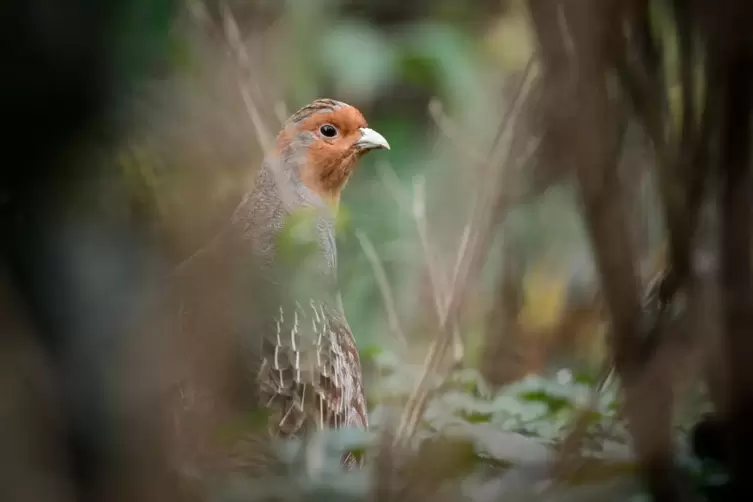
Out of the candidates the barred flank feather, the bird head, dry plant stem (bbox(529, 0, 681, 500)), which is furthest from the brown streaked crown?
dry plant stem (bbox(529, 0, 681, 500))

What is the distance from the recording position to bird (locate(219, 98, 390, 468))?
0.72m

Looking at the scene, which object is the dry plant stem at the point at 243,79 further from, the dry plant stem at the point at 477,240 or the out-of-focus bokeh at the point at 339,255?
the dry plant stem at the point at 477,240

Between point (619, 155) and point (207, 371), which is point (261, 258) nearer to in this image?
point (207, 371)

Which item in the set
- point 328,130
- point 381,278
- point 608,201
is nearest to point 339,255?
point 381,278

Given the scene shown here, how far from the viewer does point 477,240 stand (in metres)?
0.82

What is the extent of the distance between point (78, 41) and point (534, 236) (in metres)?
0.54

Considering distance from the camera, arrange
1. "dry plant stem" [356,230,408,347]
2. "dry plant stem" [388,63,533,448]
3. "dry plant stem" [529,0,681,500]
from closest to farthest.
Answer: "dry plant stem" [529,0,681,500]
"dry plant stem" [388,63,533,448]
"dry plant stem" [356,230,408,347]

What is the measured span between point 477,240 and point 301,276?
0.18m

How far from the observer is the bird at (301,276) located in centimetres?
72

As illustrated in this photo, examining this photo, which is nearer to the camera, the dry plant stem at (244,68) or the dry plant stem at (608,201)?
the dry plant stem at (608,201)

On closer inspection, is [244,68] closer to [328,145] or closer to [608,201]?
[328,145]

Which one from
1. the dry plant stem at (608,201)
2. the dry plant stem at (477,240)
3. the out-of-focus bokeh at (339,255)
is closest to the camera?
the out-of-focus bokeh at (339,255)

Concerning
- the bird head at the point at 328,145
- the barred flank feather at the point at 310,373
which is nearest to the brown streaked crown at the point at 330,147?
the bird head at the point at 328,145

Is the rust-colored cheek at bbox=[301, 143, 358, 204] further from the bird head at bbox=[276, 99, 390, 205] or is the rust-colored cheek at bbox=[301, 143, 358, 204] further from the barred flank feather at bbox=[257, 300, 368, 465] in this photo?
the barred flank feather at bbox=[257, 300, 368, 465]
